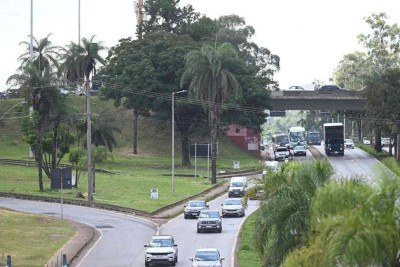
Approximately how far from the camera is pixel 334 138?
11950cm

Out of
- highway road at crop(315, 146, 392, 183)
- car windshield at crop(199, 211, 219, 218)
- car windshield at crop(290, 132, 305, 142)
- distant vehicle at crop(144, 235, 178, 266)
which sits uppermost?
car windshield at crop(290, 132, 305, 142)

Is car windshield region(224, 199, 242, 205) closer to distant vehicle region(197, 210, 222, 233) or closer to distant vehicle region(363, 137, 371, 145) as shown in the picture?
distant vehicle region(197, 210, 222, 233)

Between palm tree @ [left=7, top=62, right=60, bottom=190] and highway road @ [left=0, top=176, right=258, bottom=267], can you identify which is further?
palm tree @ [left=7, top=62, right=60, bottom=190]

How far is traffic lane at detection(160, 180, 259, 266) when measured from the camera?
153ft

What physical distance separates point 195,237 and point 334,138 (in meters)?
68.0

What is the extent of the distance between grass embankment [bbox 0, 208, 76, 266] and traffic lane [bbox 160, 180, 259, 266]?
6.54 meters

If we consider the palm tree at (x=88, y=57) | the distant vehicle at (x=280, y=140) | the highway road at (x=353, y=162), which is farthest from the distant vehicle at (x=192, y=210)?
the distant vehicle at (x=280, y=140)

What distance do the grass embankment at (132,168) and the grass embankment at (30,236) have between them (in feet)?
30.9

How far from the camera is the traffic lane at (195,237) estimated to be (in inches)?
1833

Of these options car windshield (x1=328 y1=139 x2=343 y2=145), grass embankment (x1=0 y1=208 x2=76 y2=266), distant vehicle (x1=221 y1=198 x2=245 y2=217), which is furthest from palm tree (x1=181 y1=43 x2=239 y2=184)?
car windshield (x1=328 y1=139 x2=343 y2=145)

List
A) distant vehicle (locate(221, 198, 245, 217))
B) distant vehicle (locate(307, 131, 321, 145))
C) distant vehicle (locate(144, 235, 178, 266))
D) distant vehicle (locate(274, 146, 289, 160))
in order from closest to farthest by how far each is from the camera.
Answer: distant vehicle (locate(144, 235, 178, 266)), distant vehicle (locate(221, 198, 245, 217)), distant vehicle (locate(274, 146, 289, 160)), distant vehicle (locate(307, 131, 321, 145))

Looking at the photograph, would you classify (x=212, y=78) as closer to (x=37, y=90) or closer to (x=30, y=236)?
(x=37, y=90)

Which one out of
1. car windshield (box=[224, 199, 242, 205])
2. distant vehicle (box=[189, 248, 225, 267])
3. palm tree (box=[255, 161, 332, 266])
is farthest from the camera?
car windshield (box=[224, 199, 242, 205])

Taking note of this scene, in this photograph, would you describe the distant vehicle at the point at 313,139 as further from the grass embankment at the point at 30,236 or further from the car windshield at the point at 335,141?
the grass embankment at the point at 30,236
